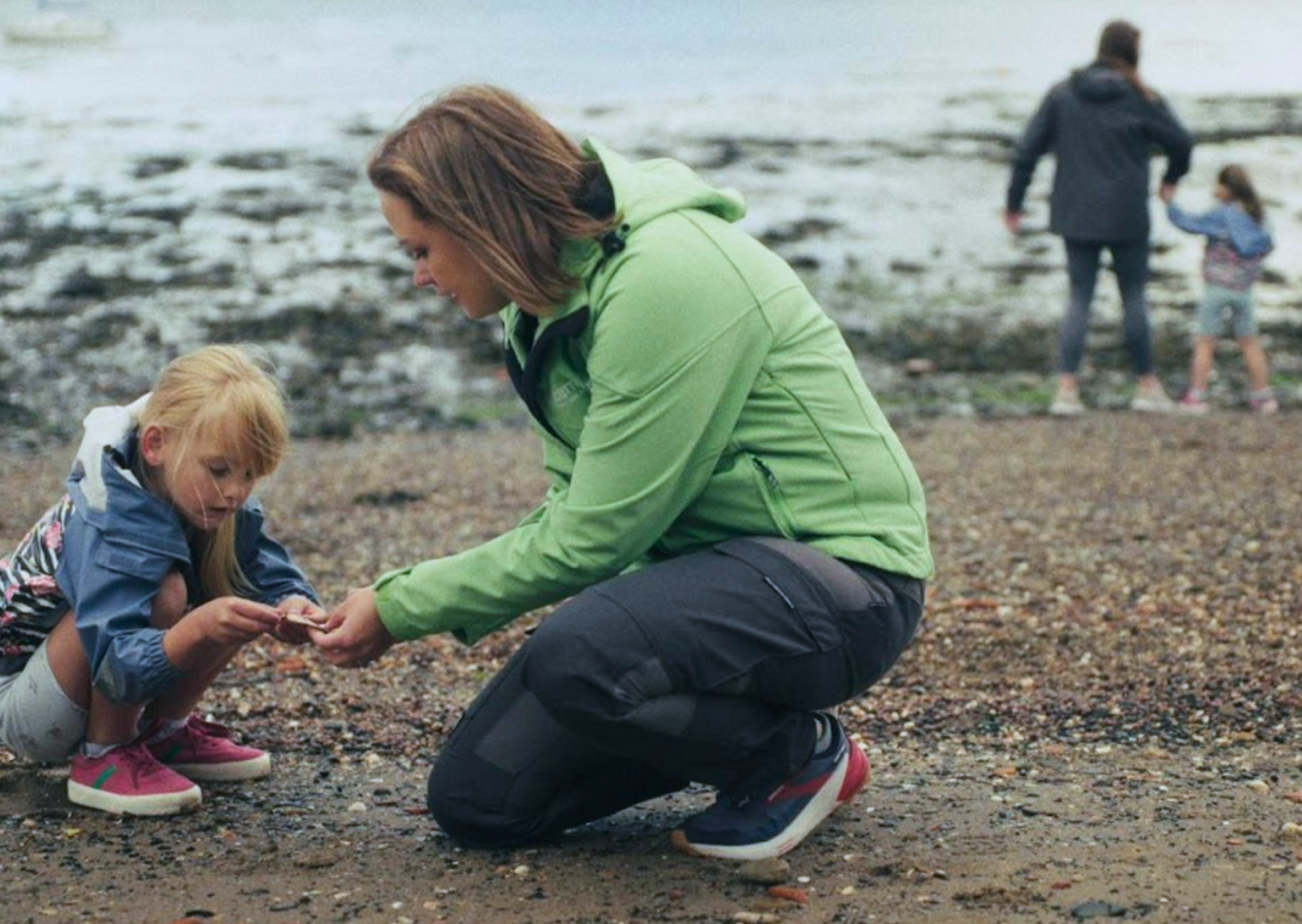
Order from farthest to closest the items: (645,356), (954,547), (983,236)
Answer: (983,236) → (954,547) → (645,356)

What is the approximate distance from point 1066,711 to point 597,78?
81.5 ft

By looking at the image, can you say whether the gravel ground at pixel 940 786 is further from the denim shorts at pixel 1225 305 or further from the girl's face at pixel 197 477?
the denim shorts at pixel 1225 305

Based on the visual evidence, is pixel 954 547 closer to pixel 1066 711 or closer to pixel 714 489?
pixel 1066 711

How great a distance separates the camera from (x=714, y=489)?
354cm

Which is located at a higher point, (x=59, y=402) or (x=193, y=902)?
(x=193, y=902)

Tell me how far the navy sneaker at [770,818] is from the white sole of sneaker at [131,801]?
3.39 feet

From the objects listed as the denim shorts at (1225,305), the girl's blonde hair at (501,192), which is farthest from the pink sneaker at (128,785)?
the denim shorts at (1225,305)

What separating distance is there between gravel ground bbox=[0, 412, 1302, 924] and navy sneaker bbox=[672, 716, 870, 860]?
0.05 metres

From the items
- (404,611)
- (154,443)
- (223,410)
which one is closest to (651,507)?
(404,611)

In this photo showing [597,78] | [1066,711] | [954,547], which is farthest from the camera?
[597,78]

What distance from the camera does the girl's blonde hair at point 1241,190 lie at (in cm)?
1016

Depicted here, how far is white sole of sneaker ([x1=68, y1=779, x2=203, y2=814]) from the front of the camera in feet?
12.8

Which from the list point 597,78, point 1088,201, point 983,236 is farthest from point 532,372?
point 597,78

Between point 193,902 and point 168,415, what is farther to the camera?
point 168,415
